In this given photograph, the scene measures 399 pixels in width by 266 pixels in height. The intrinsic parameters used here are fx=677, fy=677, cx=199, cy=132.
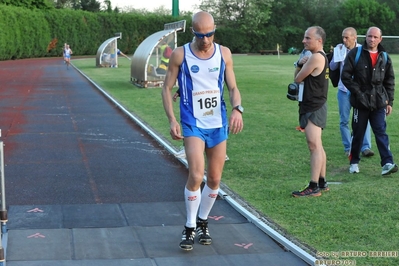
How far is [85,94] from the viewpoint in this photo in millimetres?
23938

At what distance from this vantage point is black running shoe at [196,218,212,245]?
616 centimetres

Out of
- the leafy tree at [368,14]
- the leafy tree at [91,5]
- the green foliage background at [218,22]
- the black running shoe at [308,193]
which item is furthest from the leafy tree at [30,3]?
the black running shoe at [308,193]

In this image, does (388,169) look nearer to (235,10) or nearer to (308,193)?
(308,193)

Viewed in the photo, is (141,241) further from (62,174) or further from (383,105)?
(383,105)

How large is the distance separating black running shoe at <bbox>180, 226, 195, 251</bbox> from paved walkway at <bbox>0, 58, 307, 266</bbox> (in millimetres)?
64

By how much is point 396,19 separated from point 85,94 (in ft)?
237

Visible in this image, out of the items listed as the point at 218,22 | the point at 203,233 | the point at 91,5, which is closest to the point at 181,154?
the point at 203,233

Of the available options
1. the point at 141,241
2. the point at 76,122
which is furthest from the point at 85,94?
the point at 141,241

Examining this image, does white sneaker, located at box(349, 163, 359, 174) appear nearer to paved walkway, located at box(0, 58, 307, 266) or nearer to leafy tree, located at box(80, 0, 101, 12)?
paved walkway, located at box(0, 58, 307, 266)

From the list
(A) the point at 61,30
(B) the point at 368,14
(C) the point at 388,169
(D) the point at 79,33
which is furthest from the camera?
(B) the point at 368,14

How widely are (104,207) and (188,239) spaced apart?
5.97 ft

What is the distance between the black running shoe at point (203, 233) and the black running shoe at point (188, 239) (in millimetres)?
143

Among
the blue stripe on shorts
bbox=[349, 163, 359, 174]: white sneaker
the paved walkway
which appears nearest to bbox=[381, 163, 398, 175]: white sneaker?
bbox=[349, 163, 359, 174]: white sneaker

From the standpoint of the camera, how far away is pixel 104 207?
24.8 feet
